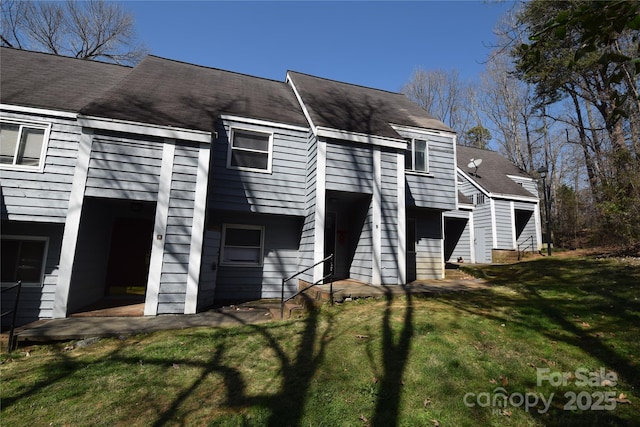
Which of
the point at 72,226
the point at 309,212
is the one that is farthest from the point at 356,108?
the point at 72,226

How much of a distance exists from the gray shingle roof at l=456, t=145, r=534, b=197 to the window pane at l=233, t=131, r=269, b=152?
1484cm

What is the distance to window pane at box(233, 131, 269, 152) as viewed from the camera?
1053cm

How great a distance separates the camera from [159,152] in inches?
332

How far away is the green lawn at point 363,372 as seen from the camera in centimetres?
385

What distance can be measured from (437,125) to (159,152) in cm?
994

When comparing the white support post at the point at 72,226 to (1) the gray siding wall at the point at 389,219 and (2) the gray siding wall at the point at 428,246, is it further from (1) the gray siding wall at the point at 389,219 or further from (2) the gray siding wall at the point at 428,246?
(2) the gray siding wall at the point at 428,246

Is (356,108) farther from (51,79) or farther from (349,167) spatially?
(51,79)

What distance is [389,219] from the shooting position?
10.0 meters

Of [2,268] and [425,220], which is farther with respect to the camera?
[425,220]

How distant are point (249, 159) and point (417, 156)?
6149 mm

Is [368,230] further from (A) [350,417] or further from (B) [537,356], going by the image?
(A) [350,417]

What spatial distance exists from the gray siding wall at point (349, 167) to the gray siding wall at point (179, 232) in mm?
3950

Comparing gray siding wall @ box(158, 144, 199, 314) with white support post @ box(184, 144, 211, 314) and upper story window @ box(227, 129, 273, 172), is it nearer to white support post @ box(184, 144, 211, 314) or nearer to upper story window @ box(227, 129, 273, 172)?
white support post @ box(184, 144, 211, 314)

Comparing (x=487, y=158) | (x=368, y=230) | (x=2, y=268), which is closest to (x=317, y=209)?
(x=368, y=230)
